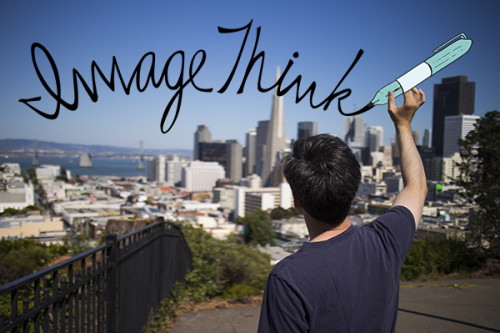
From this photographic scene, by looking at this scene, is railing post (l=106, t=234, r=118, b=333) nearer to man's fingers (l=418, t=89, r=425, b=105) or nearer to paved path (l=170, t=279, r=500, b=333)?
paved path (l=170, t=279, r=500, b=333)

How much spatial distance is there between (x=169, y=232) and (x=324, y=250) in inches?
122

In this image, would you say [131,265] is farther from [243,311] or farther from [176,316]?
[243,311]

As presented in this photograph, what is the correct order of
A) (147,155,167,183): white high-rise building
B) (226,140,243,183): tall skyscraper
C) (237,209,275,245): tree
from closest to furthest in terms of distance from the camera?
(237,209,275,245): tree
(226,140,243,183): tall skyscraper
(147,155,167,183): white high-rise building

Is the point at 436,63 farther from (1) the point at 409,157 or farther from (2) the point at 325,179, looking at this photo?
(2) the point at 325,179

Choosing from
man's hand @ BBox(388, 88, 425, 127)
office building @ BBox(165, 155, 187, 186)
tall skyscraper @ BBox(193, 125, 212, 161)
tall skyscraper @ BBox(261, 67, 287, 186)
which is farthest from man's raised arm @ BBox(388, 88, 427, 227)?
tall skyscraper @ BBox(193, 125, 212, 161)

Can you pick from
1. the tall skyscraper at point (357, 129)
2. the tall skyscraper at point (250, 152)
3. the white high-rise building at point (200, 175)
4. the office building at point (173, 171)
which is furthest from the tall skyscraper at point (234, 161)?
the tall skyscraper at point (357, 129)

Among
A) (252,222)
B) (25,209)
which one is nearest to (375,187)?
(252,222)

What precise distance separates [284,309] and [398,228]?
36 centimetres

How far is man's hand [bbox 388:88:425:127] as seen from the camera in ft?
3.39

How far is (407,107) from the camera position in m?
1.04

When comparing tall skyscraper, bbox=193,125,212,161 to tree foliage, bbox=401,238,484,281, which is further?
tall skyscraper, bbox=193,125,212,161

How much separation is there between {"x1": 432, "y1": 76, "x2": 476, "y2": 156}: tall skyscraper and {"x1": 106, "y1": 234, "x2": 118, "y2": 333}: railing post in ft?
177

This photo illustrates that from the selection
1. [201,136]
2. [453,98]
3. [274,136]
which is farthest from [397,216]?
[201,136]

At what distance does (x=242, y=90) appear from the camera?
2.25 metres
